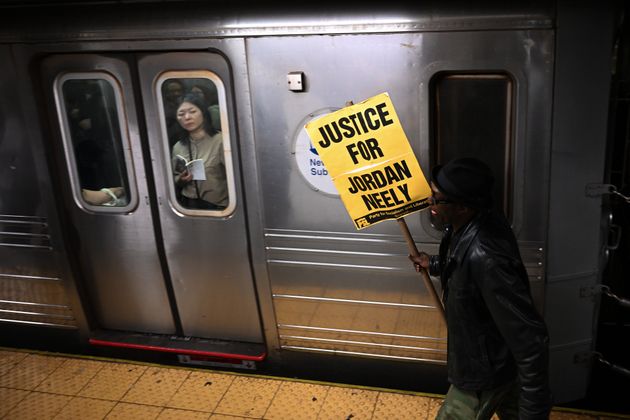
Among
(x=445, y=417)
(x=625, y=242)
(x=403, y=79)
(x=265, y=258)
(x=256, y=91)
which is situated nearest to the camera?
(x=445, y=417)

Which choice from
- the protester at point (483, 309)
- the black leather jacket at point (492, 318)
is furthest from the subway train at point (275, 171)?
the black leather jacket at point (492, 318)

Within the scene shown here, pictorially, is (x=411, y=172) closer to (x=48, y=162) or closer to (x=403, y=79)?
(x=403, y=79)

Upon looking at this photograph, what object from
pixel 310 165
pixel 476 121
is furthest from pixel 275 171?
pixel 476 121

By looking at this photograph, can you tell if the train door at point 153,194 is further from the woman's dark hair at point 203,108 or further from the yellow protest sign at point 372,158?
the yellow protest sign at point 372,158

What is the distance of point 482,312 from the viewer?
2744 mm

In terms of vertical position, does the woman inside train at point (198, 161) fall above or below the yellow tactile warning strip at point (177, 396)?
above

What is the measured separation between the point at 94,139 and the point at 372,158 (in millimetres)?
2295

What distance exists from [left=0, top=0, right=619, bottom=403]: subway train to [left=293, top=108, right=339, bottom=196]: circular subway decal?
14 mm

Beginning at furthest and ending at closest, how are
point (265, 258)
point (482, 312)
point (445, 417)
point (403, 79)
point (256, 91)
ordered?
1. point (265, 258)
2. point (256, 91)
3. point (403, 79)
4. point (445, 417)
5. point (482, 312)

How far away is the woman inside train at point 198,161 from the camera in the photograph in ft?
13.3

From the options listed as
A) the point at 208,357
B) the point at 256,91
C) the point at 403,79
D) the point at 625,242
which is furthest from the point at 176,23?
the point at 625,242

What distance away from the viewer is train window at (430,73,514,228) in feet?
11.3

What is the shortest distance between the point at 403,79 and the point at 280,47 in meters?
0.78

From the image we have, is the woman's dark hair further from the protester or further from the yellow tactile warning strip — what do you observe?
the yellow tactile warning strip
